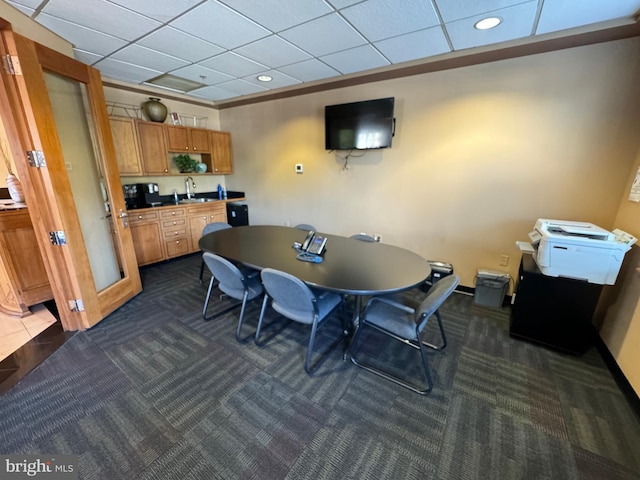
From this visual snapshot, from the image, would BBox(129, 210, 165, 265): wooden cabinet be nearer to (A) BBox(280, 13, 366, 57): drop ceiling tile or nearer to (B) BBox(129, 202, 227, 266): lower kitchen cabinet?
(B) BBox(129, 202, 227, 266): lower kitchen cabinet

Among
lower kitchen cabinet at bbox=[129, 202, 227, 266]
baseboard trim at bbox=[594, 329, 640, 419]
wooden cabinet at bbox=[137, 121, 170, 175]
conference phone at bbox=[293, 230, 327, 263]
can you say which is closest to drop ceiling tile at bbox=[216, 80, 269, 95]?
wooden cabinet at bbox=[137, 121, 170, 175]

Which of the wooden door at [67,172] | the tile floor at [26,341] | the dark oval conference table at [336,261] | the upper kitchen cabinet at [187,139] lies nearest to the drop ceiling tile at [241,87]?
the upper kitchen cabinet at [187,139]

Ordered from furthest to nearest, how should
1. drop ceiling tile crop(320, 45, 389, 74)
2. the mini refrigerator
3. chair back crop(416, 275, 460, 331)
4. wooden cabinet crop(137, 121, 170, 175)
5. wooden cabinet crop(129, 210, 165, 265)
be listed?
the mini refrigerator
wooden cabinet crop(137, 121, 170, 175)
wooden cabinet crop(129, 210, 165, 265)
drop ceiling tile crop(320, 45, 389, 74)
chair back crop(416, 275, 460, 331)

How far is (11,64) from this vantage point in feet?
6.13

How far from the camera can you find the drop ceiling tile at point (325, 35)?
213cm

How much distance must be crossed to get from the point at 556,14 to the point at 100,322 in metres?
4.86

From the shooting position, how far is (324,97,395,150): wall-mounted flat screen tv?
10.4 ft

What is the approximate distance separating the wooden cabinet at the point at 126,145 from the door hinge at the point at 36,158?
1.56m

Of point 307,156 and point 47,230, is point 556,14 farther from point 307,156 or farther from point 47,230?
point 47,230

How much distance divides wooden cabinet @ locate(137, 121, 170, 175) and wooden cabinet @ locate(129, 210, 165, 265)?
0.72 meters

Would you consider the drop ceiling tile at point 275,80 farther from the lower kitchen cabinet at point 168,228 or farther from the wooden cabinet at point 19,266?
the wooden cabinet at point 19,266

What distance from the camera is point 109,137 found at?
8.89ft

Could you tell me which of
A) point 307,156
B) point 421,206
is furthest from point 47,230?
point 421,206

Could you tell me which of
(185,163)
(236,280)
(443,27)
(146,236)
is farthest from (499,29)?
(146,236)
